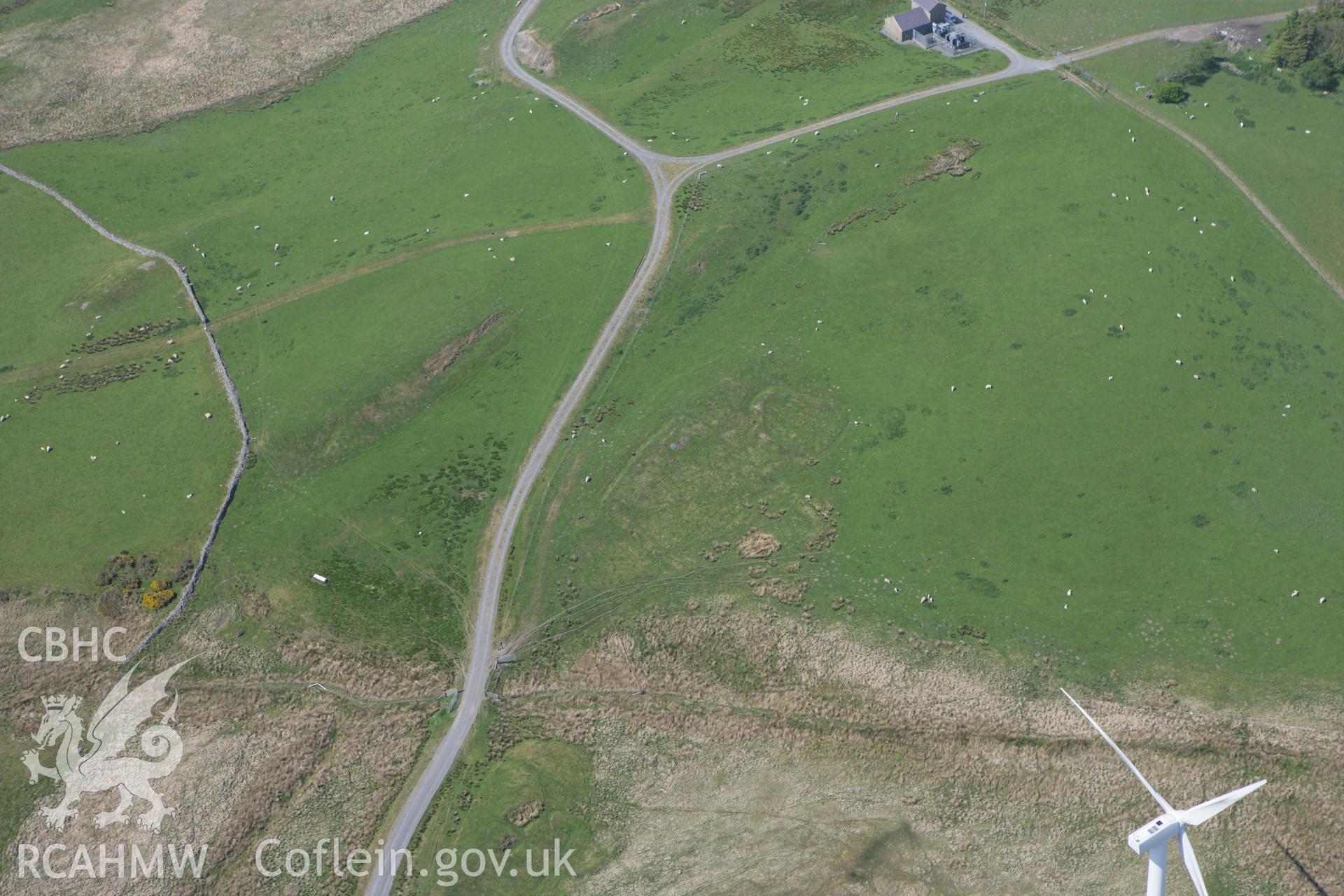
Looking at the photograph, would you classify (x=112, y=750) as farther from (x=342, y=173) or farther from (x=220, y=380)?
(x=342, y=173)

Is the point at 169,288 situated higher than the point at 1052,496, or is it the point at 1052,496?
the point at 169,288

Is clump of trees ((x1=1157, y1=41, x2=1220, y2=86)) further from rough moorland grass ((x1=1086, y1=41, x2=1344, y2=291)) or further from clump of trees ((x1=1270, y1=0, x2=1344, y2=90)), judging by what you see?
clump of trees ((x1=1270, y1=0, x2=1344, y2=90))

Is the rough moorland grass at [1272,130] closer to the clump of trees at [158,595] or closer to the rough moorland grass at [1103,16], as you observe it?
the rough moorland grass at [1103,16]

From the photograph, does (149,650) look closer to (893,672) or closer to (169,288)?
(169,288)

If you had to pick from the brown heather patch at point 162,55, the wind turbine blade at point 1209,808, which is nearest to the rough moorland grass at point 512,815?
the wind turbine blade at point 1209,808

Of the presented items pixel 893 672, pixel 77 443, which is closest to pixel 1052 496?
pixel 893 672
